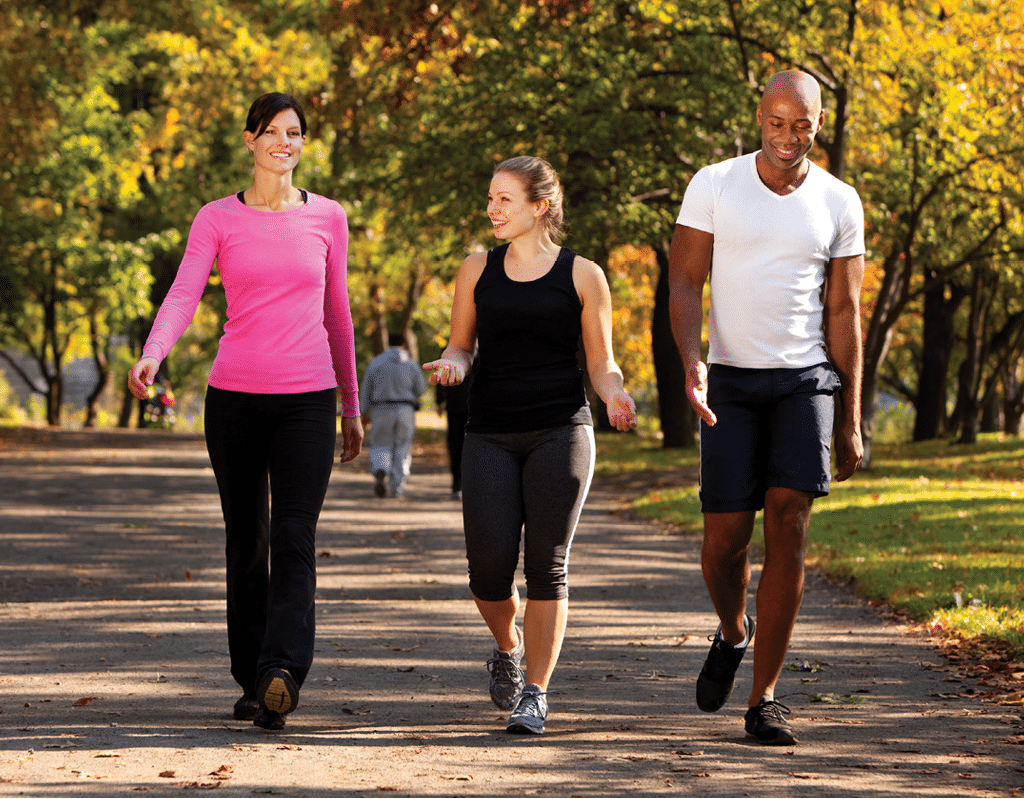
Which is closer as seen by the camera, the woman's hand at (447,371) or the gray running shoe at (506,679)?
the woman's hand at (447,371)

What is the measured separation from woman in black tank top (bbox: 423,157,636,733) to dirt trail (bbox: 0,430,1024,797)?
21.7 inches

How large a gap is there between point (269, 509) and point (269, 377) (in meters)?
0.53

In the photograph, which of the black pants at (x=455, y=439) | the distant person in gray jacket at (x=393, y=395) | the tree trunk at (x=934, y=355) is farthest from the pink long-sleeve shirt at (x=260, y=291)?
the tree trunk at (x=934, y=355)

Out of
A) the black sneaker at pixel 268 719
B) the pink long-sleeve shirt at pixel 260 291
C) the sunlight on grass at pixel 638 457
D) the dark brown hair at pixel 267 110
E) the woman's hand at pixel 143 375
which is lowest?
the sunlight on grass at pixel 638 457

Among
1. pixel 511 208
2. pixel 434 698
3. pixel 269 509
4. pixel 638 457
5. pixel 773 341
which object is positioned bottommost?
pixel 638 457

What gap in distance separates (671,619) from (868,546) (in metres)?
3.66

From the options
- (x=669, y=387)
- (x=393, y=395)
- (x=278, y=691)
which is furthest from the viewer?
(x=669, y=387)

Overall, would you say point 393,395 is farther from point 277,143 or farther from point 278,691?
point 278,691

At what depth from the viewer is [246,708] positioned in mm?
5277

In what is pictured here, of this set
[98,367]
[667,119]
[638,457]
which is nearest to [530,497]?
[667,119]

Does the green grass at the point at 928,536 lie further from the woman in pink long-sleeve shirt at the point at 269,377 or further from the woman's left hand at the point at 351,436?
the woman in pink long-sleeve shirt at the point at 269,377

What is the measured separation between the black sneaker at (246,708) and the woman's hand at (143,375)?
1222mm

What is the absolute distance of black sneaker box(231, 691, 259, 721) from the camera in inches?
208

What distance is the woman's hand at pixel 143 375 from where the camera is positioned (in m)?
4.71
